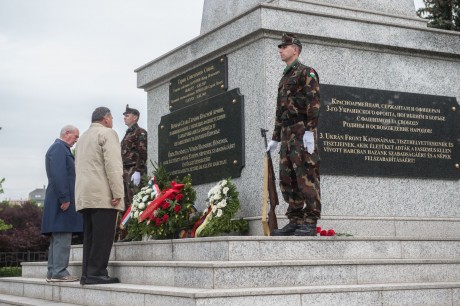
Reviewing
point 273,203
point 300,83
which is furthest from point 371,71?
point 273,203

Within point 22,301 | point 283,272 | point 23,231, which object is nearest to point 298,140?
point 283,272

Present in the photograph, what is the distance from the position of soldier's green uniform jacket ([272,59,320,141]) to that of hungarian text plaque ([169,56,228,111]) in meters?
2.02

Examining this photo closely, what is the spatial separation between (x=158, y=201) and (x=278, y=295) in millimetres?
3446

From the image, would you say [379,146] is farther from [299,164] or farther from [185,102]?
[185,102]

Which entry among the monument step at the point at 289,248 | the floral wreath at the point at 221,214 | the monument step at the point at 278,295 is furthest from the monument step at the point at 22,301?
the floral wreath at the point at 221,214

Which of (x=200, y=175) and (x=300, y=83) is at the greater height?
(x=300, y=83)

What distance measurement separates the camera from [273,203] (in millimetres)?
8555

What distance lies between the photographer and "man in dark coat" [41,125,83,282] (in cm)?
924

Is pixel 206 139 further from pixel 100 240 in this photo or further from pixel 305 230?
pixel 305 230

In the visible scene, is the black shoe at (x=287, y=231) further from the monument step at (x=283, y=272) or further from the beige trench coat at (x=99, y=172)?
the beige trench coat at (x=99, y=172)

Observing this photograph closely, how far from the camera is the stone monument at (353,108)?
9680 mm

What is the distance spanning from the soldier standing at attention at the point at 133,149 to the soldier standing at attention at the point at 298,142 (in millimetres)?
3926

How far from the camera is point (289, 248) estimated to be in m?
7.66

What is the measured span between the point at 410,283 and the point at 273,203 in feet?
6.04
